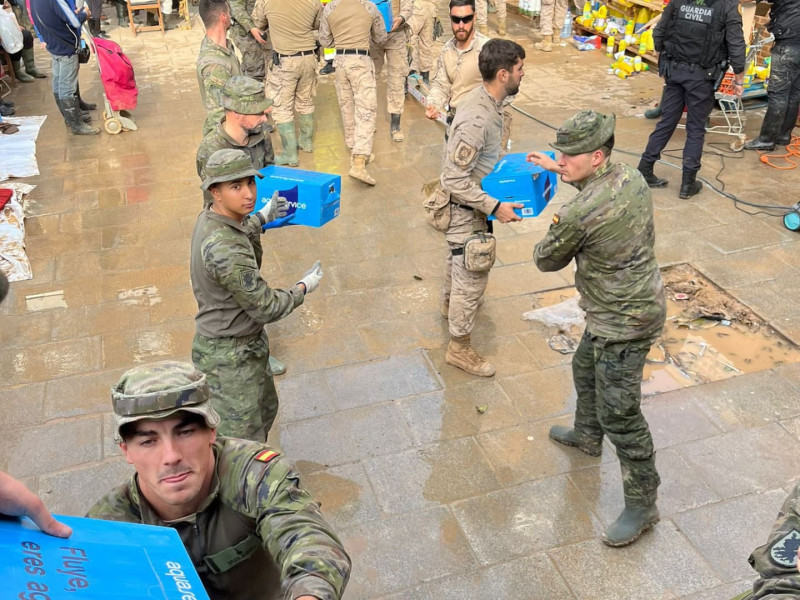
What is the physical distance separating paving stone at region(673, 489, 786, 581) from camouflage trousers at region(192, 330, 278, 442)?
2397 mm

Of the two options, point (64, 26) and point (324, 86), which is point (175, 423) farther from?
point (324, 86)

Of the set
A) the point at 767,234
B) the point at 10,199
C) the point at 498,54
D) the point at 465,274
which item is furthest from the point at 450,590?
the point at 10,199

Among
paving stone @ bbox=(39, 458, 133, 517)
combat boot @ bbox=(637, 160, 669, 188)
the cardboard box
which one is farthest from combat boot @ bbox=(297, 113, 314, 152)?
the cardboard box

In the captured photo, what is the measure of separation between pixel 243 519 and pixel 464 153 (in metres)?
3.32

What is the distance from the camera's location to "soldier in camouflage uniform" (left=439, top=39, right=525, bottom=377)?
4.86 meters

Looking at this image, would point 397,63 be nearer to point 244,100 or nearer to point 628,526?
point 244,100

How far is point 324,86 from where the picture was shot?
11.4 metres

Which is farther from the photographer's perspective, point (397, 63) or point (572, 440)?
point (397, 63)

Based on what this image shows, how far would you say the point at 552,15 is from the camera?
1226 centimetres

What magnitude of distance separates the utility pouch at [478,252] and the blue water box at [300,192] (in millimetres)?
1000

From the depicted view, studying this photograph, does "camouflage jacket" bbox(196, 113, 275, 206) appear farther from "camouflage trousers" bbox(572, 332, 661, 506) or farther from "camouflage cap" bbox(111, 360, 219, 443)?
"camouflage cap" bbox(111, 360, 219, 443)

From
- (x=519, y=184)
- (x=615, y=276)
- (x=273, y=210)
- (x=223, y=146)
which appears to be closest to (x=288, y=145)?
(x=223, y=146)

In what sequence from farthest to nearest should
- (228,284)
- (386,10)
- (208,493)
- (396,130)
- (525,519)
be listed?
(396,130), (386,10), (525,519), (228,284), (208,493)

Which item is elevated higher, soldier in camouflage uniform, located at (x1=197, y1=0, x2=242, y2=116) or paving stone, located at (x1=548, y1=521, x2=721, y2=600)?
soldier in camouflage uniform, located at (x1=197, y1=0, x2=242, y2=116)
